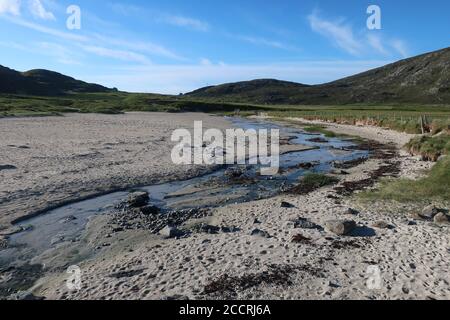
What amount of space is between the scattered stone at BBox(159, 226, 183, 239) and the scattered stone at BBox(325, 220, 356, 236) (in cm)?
531

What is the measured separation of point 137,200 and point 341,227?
8891 mm

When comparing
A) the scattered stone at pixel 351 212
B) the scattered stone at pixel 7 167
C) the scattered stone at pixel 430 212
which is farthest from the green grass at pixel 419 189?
the scattered stone at pixel 7 167

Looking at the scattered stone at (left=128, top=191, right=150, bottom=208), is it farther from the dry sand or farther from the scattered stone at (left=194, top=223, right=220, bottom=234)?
the scattered stone at (left=194, top=223, right=220, bottom=234)

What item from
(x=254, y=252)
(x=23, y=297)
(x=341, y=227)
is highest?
(x=341, y=227)

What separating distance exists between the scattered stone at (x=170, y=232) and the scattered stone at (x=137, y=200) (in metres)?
3.86

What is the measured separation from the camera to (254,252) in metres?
12.6

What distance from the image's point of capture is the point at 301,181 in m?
23.7

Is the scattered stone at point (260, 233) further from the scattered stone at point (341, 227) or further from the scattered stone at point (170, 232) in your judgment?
the scattered stone at point (170, 232)

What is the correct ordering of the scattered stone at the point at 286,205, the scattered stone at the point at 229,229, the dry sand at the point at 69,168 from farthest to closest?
the dry sand at the point at 69,168
the scattered stone at the point at 286,205
the scattered stone at the point at 229,229

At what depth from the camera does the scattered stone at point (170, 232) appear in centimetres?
1422

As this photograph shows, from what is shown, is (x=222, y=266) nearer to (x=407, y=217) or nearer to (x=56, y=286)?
(x=56, y=286)

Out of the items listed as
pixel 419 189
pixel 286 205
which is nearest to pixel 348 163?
pixel 419 189

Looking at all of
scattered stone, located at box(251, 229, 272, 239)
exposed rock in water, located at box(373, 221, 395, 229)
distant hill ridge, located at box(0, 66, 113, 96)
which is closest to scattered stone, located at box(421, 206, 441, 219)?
exposed rock in water, located at box(373, 221, 395, 229)

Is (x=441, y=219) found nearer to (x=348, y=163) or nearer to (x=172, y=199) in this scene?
(x=172, y=199)
